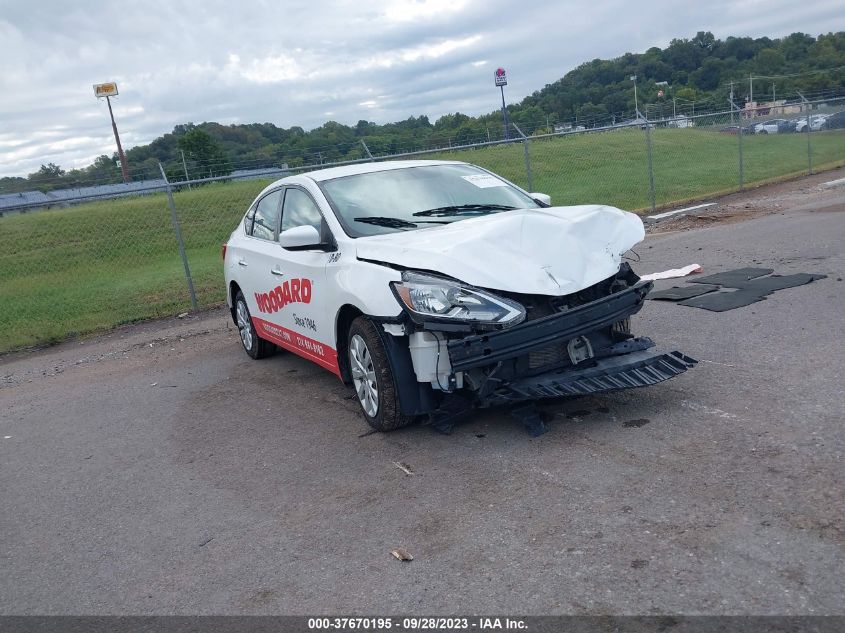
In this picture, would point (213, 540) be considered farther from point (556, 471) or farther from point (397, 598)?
point (556, 471)

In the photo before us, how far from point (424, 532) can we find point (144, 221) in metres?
14.5

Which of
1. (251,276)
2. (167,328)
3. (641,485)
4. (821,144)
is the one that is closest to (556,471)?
(641,485)

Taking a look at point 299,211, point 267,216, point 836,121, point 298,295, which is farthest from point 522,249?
point 836,121

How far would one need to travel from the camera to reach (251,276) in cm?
755

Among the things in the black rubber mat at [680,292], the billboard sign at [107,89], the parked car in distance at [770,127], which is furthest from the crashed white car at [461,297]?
the billboard sign at [107,89]

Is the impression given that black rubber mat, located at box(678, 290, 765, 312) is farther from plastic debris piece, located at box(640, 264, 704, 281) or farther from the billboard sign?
the billboard sign

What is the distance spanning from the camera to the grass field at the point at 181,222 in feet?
40.9

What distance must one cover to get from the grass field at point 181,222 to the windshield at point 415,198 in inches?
257

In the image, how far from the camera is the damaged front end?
4672mm

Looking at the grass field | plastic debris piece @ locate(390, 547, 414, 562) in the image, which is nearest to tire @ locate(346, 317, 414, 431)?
plastic debris piece @ locate(390, 547, 414, 562)

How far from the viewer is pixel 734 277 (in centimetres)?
894

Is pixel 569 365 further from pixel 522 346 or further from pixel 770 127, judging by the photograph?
pixel 770 127

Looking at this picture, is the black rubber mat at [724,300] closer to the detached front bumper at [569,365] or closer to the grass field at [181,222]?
the detached front bumper at [569,365]

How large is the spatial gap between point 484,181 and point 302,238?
1745 millimetres
